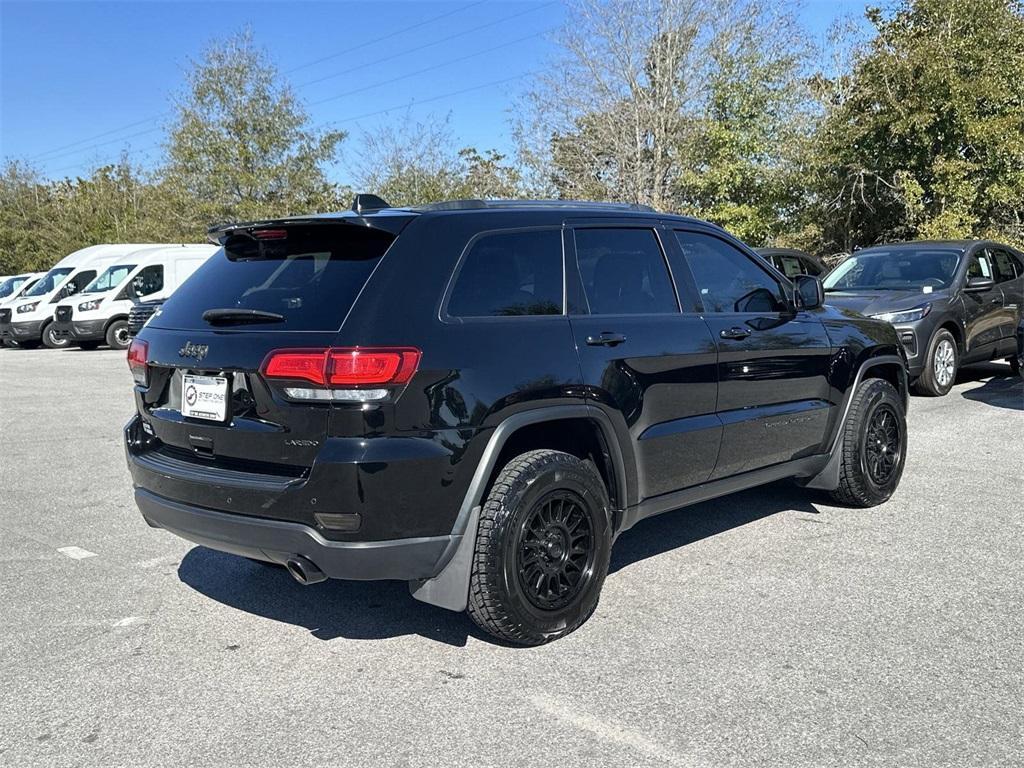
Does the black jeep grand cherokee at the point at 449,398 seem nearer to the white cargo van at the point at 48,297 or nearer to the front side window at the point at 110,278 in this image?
the front side window at the point at 110,278

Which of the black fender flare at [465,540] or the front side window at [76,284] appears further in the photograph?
the front side window at [76,284]

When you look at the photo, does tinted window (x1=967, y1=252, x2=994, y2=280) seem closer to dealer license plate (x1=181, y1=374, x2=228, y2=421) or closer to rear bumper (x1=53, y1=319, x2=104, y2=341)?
dealer license plate (x1=181, y1=374, x2=228, y2=421)

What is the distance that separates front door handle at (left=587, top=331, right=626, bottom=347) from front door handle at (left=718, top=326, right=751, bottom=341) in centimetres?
80

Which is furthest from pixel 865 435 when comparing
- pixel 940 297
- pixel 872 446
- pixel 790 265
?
pixel 790 265

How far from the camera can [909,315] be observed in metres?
9.80

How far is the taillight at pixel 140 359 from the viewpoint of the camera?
400 centimetres

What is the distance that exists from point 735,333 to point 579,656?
1906 mm

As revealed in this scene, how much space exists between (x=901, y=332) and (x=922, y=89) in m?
10.2

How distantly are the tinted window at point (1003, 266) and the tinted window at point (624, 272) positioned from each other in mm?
8228

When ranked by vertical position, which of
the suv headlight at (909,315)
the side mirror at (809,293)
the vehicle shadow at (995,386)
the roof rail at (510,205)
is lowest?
the vehicle shadow at (995,386)

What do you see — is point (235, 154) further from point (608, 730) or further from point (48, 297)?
point (608, 730)

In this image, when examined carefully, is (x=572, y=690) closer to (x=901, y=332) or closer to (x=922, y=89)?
(x=901, y=332)

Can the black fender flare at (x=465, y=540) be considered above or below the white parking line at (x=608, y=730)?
above

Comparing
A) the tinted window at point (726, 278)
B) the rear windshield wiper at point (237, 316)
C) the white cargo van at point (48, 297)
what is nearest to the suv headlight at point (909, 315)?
the tinted window at point (726, 278)
